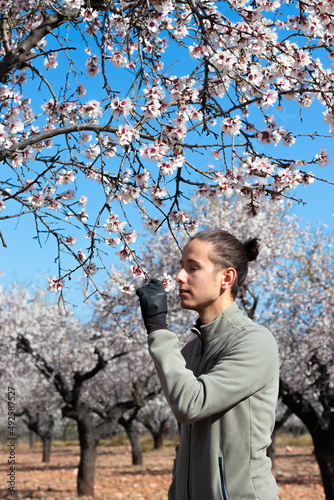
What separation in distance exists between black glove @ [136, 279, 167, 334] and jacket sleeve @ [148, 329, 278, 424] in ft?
0.19

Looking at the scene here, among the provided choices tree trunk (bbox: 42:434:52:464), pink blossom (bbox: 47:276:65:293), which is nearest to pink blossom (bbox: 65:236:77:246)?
pink blossom (bbox: 47:276:65:293)

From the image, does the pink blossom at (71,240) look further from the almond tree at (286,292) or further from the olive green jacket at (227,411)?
the almond tree at (286,292)

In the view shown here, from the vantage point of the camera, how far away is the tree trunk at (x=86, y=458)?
1328cm

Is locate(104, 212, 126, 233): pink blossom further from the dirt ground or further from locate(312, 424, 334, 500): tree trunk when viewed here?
the dirt ground

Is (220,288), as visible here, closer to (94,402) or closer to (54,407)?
(94,402)

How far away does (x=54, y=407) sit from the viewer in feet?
88.1

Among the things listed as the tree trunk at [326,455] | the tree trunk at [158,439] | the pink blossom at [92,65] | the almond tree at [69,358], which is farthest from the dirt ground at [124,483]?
the pink blossom at [92,65]

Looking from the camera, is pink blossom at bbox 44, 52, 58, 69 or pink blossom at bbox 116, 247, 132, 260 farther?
pink blossom at bbox 44, 52, 58, 69

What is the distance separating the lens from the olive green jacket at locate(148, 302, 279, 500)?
1.99 meters

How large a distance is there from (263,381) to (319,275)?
12.9 meters

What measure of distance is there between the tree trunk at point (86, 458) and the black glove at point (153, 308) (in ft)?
39.5

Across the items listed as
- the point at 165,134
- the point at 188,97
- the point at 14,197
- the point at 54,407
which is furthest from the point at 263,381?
the point at 54,407

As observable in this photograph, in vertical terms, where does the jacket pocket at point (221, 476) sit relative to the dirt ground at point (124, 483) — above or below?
above

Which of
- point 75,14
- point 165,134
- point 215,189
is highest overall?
point 75,14
